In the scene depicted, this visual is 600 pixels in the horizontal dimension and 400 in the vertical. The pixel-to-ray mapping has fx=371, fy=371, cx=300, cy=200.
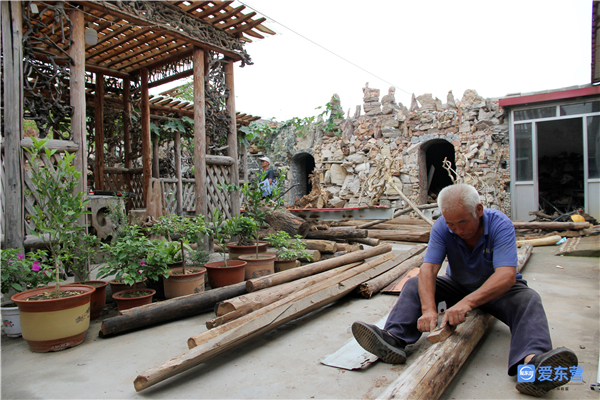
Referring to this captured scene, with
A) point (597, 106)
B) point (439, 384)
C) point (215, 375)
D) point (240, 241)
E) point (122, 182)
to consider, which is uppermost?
point (597, 106)

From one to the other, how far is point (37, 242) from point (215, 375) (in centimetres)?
284

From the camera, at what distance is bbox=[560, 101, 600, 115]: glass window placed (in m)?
9.02

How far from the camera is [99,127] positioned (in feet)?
25.2

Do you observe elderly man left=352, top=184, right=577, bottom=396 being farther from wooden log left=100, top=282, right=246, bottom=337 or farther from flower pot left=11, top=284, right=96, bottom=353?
flower pot left=11, top=284, right=96, bottom=353

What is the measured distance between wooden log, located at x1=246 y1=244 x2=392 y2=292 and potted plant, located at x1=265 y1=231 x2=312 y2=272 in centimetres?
38

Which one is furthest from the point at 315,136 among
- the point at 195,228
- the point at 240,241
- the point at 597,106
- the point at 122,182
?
the point at 195,228

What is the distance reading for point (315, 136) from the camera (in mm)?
13602

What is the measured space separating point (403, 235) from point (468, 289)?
17.3 feet

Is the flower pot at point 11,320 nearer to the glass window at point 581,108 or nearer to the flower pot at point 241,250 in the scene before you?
the flower pot at point 241,250

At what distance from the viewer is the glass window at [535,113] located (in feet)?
31.2

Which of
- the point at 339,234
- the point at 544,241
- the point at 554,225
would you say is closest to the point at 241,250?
the point at 339,234

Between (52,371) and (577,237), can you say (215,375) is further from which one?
(577,237)

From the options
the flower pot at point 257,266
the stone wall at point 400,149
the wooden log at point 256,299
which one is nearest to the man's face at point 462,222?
the wooden log at point 256,299

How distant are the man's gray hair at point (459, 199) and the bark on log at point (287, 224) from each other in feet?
13.9
